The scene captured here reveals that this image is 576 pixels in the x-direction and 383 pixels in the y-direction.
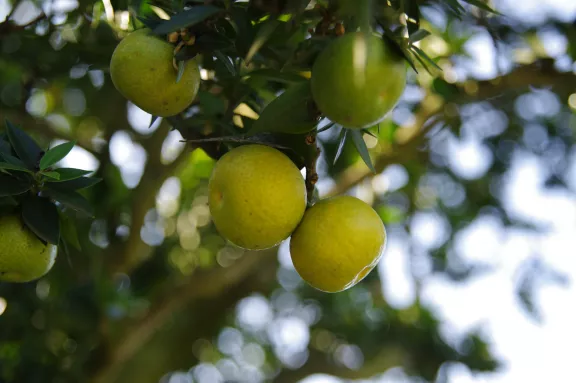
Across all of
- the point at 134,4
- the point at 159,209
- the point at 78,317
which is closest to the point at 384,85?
the point at 134,4

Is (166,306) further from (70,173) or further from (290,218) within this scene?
(290,218)

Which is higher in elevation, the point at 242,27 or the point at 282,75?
the point at 242,27

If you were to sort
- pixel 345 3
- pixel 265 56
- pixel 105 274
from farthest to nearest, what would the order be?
1. pixel 105 274
2. pixel 265 56
3. pixel 345 3

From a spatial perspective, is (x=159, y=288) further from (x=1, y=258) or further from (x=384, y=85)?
(x=384, y=85)

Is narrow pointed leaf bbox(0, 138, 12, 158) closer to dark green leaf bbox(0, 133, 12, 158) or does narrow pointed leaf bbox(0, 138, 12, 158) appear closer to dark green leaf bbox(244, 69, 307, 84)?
dark green leaf bbox(0, 133, 12, 158)

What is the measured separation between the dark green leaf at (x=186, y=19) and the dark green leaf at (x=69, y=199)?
18.2 inches

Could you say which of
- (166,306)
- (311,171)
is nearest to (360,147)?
(311,171)

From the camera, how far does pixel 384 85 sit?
0.94 meters

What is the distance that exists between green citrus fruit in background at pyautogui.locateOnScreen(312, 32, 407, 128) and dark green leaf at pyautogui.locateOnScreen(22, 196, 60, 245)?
0.65m

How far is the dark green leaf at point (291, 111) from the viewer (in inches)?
41.1

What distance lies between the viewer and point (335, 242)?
1104 millimetres

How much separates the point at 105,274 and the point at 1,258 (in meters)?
1.83

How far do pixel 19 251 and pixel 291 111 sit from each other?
66 cm

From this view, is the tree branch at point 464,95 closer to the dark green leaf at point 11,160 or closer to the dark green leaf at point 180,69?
the dark green leaf at point 180,69
